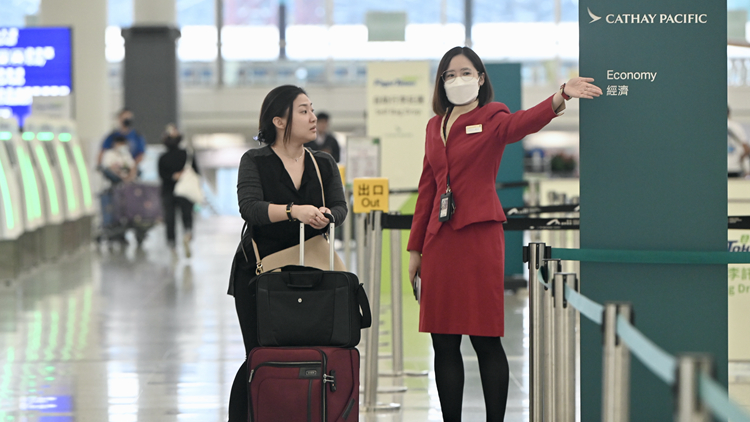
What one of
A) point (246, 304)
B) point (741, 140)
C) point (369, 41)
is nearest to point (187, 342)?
point (246, 304)

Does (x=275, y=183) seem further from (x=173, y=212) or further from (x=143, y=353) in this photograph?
(x=173, y=212)

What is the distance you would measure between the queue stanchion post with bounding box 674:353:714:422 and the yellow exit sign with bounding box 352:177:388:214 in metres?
3.57

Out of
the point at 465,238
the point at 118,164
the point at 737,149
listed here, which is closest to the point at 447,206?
the point at 465,238

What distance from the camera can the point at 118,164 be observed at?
1324cm

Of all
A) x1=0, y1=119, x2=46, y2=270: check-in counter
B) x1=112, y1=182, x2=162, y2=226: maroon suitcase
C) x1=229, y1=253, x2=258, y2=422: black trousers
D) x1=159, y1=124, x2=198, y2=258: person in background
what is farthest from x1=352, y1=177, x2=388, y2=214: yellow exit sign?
x1=112, y1=182, x2=162, y2=226: maroon suitcase

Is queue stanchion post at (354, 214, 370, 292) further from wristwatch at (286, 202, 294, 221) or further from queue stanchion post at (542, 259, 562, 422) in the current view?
queue stanchion post at (542, 259, 562, 422)

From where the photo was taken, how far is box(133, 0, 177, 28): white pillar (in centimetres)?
2109

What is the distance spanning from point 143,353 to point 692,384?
4.87 m

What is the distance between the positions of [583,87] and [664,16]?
0.45 metres

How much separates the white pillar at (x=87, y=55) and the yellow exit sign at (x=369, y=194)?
44.5 ft

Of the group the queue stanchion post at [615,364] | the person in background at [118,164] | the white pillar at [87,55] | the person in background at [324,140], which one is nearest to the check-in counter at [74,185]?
the person in background at [118,164]

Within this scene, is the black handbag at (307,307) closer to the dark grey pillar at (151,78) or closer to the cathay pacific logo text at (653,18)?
Answer: the cathay pacific logo text at (653,18)

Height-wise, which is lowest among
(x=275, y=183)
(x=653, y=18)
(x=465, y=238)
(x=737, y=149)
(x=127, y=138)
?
(x=465, y=238)

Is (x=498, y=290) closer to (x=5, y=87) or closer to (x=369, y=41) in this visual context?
(x=369, y=41)
